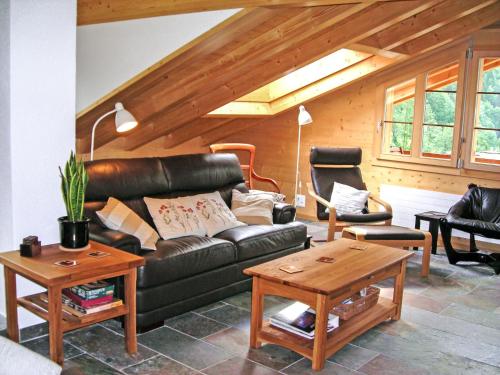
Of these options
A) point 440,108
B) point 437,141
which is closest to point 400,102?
point 440,108

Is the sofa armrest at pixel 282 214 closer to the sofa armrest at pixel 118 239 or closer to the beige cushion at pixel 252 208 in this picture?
the beige cushion at pixel 252 208

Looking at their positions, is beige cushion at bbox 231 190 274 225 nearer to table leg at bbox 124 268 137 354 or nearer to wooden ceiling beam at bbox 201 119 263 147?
table leg at bbox 124 268 137 354

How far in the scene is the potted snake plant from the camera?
3260 millimetres

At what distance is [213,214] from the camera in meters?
4.55

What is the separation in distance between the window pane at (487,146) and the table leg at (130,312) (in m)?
4.13

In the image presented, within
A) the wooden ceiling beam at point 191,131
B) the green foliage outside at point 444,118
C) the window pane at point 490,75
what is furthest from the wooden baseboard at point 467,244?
the wooden ceiling beam at point 191,131

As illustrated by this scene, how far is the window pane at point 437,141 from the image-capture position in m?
6.18

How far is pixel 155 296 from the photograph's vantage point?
3584 millimetres

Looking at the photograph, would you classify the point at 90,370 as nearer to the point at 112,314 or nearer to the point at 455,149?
the point at 112,314

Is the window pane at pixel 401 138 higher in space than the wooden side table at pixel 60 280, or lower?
higher

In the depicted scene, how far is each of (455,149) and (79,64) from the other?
3.83 metres

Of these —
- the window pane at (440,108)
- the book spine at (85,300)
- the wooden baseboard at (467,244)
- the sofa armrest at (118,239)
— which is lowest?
the wooden baseboard at (467,244)

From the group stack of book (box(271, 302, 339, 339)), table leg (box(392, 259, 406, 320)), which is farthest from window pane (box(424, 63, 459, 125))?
stack of book (box(271, 302, 339, 339))

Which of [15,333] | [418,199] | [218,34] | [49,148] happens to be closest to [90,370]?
[15,333]
